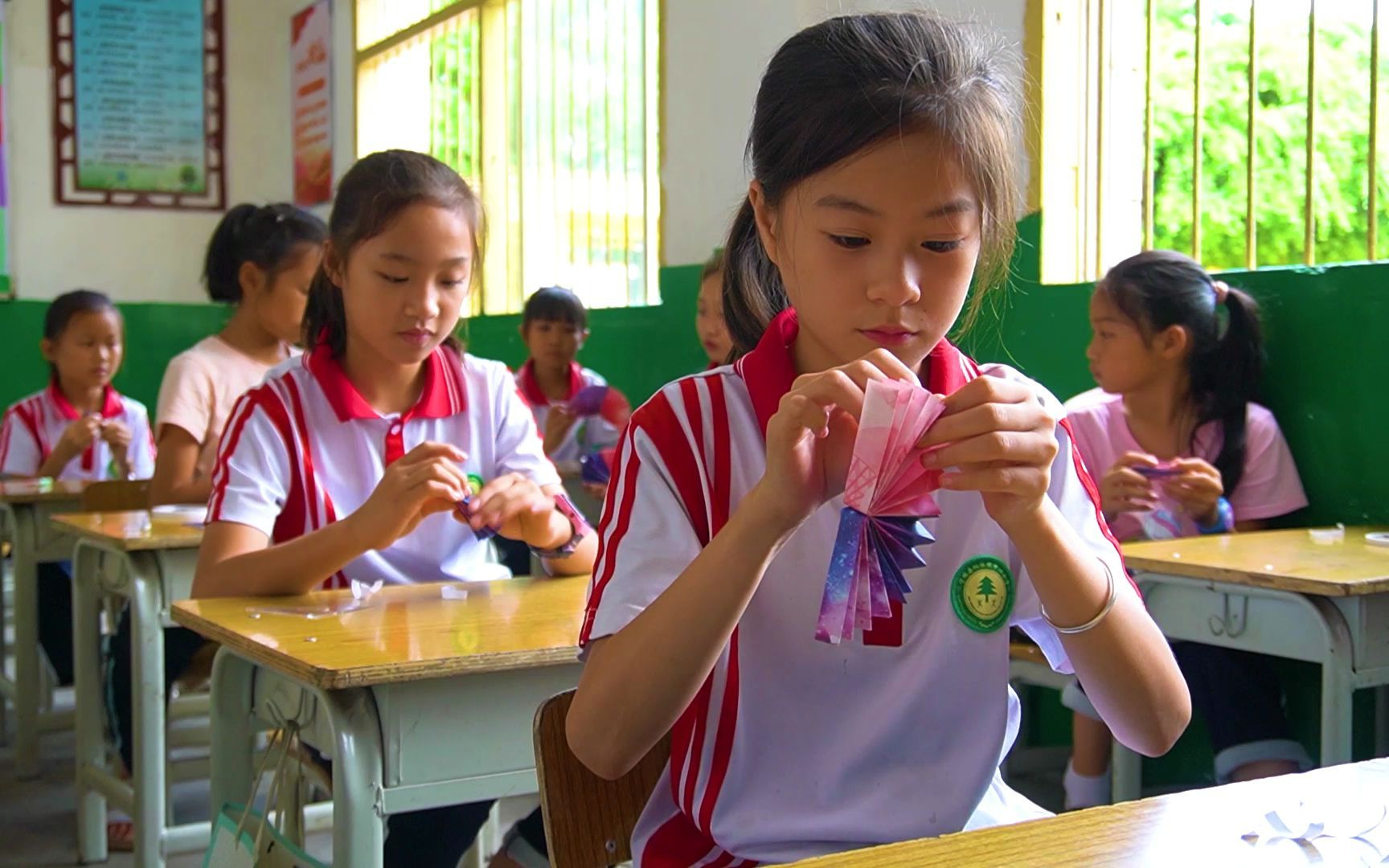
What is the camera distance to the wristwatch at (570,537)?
2.10 meters

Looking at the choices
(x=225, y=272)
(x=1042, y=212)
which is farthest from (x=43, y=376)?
(x=1042, y=212)

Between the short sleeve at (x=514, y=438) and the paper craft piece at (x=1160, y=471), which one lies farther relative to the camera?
the paper craft piece at (x=1160, y=471)

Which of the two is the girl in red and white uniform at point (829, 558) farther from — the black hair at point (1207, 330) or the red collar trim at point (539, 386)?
the red collar trim at point (539, 386)

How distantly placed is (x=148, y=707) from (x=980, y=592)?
200 centimetres

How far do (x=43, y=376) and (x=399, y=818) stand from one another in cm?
635

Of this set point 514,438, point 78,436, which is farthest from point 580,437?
point 514,438

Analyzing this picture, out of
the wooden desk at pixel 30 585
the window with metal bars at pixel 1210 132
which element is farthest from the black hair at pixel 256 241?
the window with metal bars at pixel 1210 132

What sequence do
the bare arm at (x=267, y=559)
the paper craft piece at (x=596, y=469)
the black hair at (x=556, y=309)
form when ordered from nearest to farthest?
the bare arm at (x=267, y=559) → the paper craft piece at (x=596, y=469) → the black hair at (x=556, y=309)

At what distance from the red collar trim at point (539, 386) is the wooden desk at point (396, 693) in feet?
11.2

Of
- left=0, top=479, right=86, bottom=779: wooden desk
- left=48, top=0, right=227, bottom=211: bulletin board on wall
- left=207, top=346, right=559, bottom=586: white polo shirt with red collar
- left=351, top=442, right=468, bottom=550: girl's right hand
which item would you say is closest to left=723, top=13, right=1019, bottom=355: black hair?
left=351, top=442, right=468, bottom=550: girl's right hand

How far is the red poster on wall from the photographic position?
25.4 feet

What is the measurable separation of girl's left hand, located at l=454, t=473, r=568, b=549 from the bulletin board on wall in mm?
6720

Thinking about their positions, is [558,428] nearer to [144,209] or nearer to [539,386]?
[539,386]

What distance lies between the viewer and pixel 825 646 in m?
1.12
